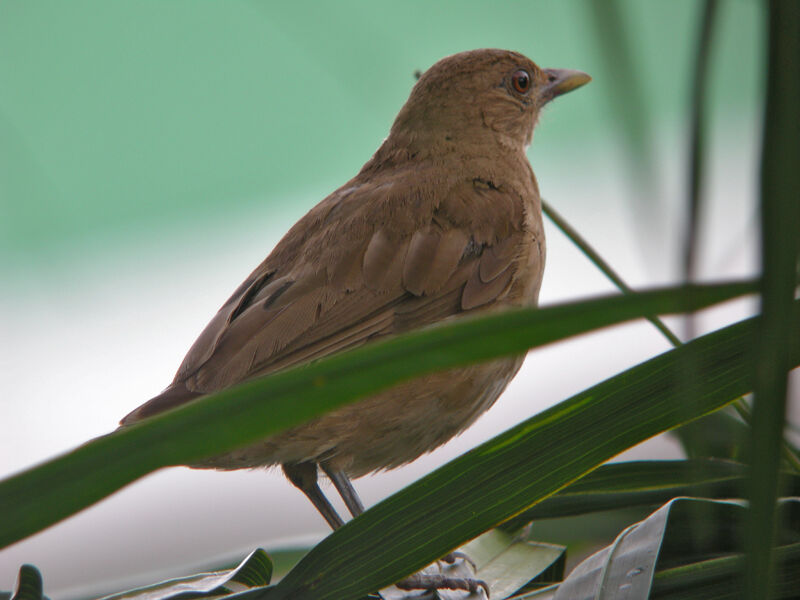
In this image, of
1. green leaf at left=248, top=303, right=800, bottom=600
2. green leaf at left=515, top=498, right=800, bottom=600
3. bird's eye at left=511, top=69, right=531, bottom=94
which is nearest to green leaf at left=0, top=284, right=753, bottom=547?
green leaf at left=248, top=303, right=800, bottom=600

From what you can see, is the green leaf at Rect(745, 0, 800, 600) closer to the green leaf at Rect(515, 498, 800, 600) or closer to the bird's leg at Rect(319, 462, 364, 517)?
the green leaf at Rect(515, 498, 800, 600)

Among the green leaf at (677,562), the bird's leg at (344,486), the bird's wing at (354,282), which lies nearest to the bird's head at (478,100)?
the bird's wing at (354,282)

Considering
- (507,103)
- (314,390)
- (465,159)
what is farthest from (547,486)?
(507,103)

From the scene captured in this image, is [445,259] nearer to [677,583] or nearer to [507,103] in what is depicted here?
[507,103]

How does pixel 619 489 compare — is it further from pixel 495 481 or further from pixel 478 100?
pixel 478 100

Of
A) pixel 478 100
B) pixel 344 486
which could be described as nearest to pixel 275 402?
pixel 344 486

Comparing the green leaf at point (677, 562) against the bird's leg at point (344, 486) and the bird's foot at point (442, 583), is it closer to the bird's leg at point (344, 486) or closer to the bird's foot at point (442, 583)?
the bird's foot at point (442, 583)
